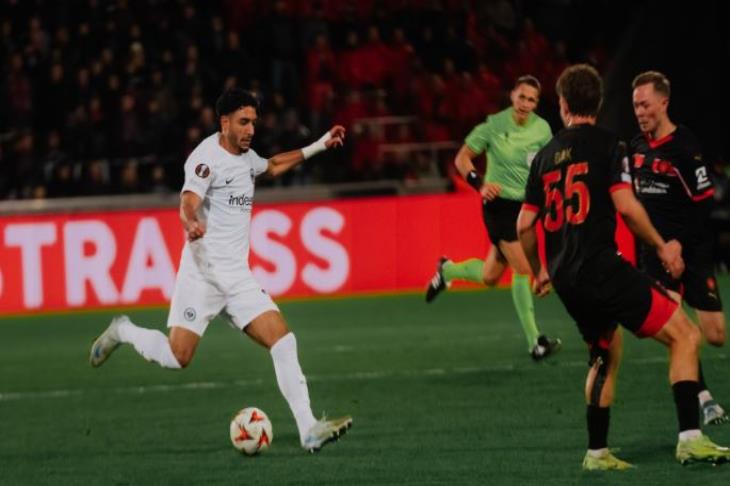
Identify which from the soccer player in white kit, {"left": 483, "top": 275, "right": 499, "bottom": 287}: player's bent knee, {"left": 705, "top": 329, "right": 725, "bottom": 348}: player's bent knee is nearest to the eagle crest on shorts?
the soccer player in white kit

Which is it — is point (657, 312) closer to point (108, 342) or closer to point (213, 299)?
point (213, 299)

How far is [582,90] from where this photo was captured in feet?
23.4

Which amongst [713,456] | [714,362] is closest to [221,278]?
[713,456]

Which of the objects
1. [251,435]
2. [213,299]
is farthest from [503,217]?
[251,435]

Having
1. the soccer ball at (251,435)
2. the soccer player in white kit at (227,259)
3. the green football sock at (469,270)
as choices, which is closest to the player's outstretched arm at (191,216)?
the soccer player in white kit at (227,259)

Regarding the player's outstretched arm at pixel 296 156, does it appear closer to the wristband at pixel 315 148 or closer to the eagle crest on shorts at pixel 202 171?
the wristband at pixel 315 148

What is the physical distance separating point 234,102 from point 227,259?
2.96 ft

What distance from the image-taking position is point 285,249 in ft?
59.1

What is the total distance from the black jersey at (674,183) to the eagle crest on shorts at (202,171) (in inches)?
104

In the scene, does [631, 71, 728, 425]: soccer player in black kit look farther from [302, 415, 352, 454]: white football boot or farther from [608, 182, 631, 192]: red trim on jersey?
[302, 415, 352, 454]: white football boot

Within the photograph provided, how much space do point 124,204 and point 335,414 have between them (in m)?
8.67

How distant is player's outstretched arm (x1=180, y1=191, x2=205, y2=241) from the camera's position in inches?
318

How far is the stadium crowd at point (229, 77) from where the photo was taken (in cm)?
1911

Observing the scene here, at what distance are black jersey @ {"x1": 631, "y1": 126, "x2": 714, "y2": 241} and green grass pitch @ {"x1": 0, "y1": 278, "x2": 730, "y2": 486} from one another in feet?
3.81
